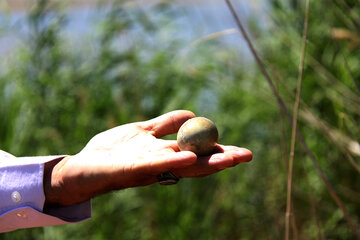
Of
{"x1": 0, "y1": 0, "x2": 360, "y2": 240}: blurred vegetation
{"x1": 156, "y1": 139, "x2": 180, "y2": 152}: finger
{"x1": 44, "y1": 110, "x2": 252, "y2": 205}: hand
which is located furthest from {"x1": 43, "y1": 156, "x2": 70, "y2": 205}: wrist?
{"x1": 0, "y1": 0, "x2": 360, "y2": 240}: blurred vegetation

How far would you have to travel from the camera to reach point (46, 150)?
3.30 meters

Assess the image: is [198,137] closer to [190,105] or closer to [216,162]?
[216,162]

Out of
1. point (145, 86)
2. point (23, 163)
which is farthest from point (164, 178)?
point (145, 86)

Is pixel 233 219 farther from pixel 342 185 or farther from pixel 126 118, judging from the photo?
pixel 126 118

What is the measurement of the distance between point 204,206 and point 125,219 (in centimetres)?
48

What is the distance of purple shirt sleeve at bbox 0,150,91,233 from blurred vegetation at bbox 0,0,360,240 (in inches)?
39.5

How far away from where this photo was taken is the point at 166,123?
7.32 ft

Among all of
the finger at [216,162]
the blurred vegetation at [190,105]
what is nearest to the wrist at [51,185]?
the finger at [216,162]

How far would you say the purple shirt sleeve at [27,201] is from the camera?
6.81ft

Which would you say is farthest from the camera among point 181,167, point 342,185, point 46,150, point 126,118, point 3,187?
point 342,185

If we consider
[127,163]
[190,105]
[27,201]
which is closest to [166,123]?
[127,163]

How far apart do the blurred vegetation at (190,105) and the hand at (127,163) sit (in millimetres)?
1083

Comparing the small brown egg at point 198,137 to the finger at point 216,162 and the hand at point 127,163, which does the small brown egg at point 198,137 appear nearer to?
the hand at point 127,163

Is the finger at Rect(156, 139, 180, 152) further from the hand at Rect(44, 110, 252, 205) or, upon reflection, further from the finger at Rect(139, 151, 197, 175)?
the finger at Rect(139, 151, 197, 175)
